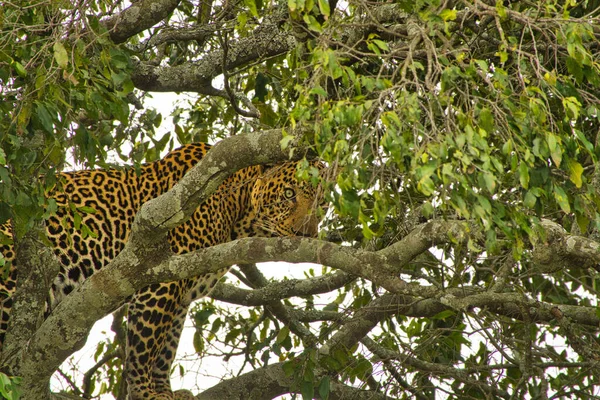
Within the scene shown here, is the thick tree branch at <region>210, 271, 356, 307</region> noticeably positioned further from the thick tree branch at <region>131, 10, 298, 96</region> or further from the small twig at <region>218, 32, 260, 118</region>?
the thick tree branch at <region>131, 10, 298, 96</region>

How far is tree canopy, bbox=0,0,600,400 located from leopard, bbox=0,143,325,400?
0.34 meters

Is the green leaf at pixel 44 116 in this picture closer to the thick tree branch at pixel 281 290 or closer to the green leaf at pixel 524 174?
the green leaf at pixel 524 174

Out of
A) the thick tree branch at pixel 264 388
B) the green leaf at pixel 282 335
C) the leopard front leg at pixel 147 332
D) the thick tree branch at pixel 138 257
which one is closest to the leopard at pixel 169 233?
the leopard front leg at pixel 147 332

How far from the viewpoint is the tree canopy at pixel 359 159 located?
13.4ft

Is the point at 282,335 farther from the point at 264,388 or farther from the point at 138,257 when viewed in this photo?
the point at 138,257

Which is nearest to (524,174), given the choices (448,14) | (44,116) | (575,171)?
(575,171)

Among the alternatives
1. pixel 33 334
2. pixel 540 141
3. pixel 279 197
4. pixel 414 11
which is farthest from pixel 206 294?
pixel 540 141

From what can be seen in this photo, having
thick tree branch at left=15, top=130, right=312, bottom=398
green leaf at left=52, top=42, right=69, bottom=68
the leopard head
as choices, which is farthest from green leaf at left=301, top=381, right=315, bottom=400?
green leaf at left=52, top=42, right=69, bottom=68

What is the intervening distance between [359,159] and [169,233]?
3.50 metres

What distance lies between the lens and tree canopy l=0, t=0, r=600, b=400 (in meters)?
4.09

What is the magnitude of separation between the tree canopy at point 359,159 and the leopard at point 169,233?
0.34 m

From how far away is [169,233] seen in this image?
23.9 feet

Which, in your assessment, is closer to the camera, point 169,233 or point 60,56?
point 60,56

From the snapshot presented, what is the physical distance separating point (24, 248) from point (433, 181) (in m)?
2.88
